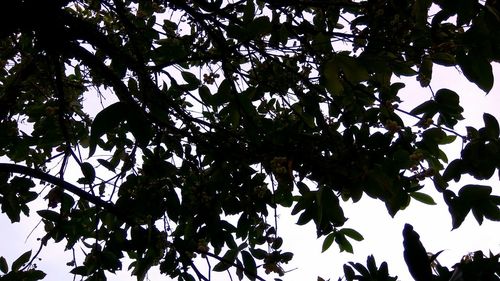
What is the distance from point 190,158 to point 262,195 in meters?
0.54

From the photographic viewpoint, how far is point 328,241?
2.84 m

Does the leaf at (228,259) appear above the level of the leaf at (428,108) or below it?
below

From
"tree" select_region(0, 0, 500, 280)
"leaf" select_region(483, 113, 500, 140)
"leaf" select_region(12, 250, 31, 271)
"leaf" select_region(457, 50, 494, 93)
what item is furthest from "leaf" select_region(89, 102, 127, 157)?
"leaf" select_region(483, 113, 500, 140)

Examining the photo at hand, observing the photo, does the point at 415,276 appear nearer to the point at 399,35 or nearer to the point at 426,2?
the point at 426,2

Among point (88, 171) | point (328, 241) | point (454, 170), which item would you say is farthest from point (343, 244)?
point (88, 171)

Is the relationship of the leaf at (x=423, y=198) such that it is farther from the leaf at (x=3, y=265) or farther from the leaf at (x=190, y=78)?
the leaf at (x=3, y=265)

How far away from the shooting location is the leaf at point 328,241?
2.83 meters

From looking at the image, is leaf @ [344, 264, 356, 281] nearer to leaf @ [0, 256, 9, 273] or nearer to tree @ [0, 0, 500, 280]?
tree @ [0, 0, 500, 280]

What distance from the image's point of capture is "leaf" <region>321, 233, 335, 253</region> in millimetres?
2826

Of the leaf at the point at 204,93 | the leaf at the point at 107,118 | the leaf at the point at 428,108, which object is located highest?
the leaf at the point at 204,93

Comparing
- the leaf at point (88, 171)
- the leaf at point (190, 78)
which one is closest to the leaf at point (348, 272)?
the leaf at point (190, 78)

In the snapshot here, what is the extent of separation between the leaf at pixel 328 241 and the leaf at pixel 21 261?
158cm

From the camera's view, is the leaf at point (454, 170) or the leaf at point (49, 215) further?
the leaf at point (49, 215)

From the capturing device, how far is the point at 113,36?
121 inches
